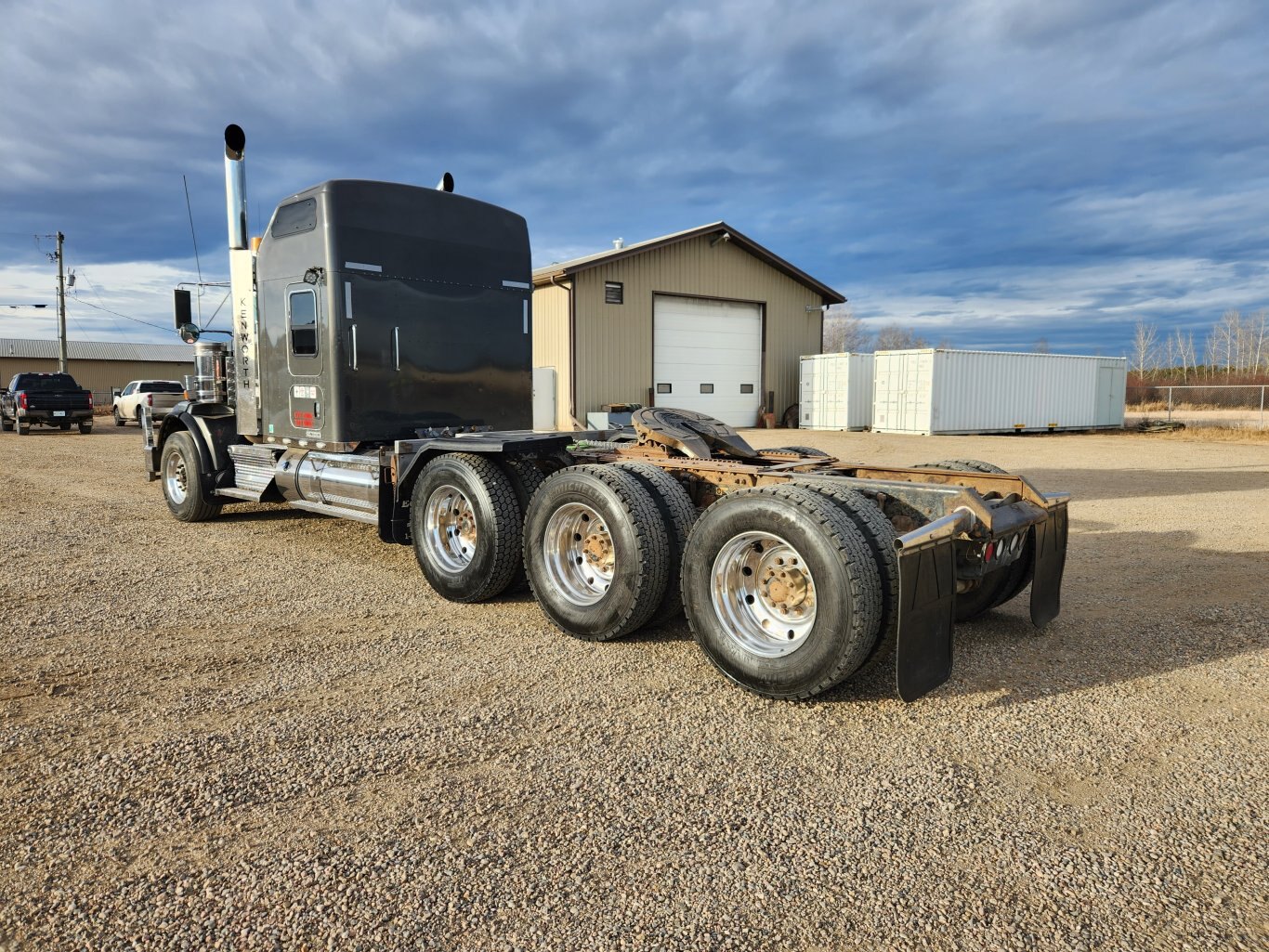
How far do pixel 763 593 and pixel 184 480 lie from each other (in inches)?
297

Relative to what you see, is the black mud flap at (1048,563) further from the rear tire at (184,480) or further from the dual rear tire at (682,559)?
the rear tire at (184,480)

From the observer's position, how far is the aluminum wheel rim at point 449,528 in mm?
6152

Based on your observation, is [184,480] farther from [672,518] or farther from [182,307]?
[672,518]

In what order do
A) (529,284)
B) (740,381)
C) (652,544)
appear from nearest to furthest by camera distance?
1. (652,544)
2. (529,284)
3. (740,381)

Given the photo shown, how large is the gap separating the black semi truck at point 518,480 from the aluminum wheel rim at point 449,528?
15mm

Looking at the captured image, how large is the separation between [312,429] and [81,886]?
17.6ft

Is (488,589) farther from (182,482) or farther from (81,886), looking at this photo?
(182,482)

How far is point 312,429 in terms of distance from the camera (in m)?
7.48

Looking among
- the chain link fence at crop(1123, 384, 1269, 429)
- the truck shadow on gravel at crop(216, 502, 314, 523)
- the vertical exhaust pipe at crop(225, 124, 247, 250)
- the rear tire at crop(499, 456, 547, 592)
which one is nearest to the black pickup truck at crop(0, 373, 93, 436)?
the truck shadow on gravel at crop(216, 502, 314, 523)

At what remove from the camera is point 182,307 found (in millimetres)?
8820

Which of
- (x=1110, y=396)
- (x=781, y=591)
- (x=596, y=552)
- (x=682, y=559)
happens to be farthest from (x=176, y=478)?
(x=1110, y=396)

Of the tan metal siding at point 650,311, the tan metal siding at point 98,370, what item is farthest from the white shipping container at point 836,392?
the tan metal siding at point 98,370

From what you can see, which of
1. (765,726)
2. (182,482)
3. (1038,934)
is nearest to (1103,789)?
(1038,934)

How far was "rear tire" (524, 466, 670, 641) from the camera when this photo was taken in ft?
15.4
